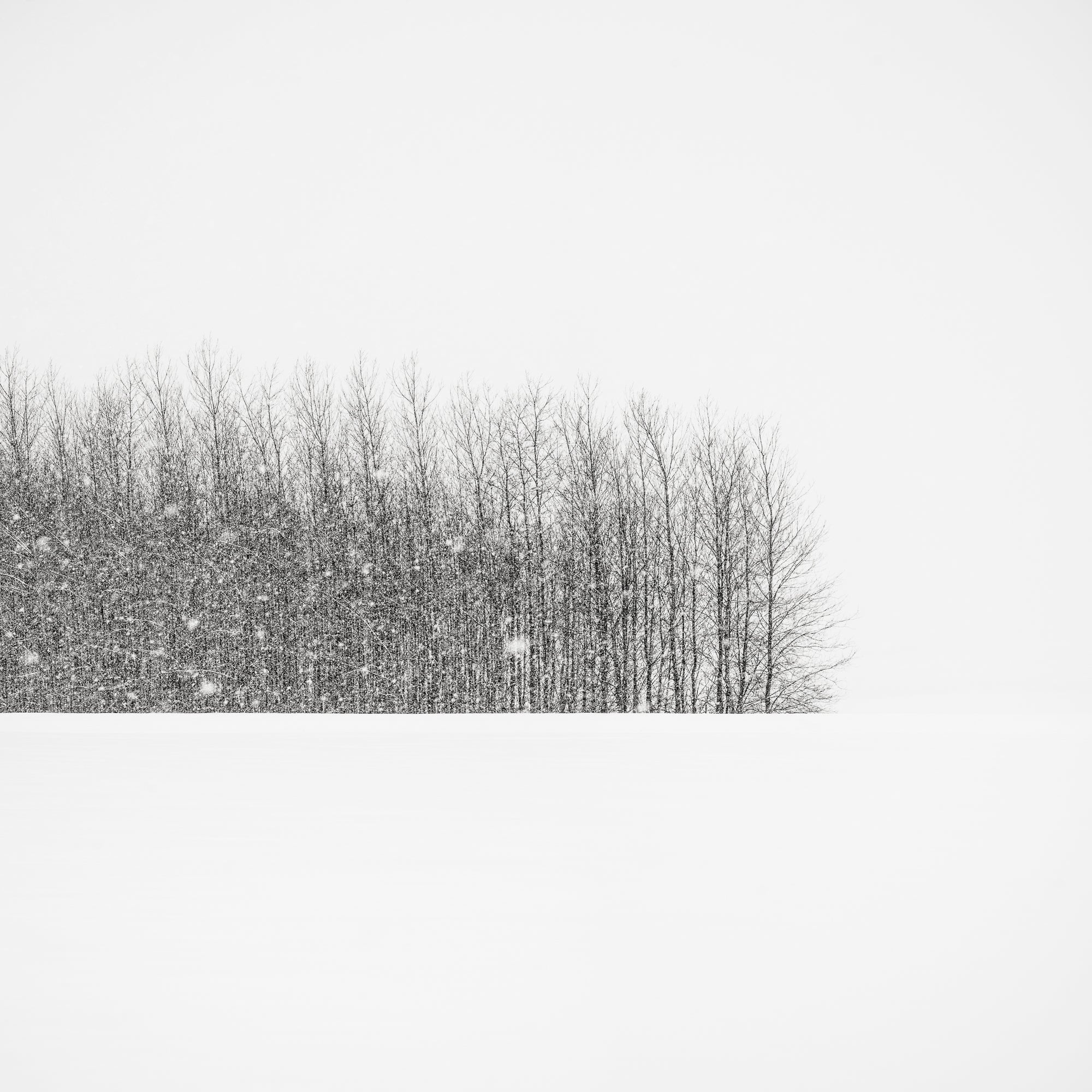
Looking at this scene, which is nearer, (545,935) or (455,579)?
(545,935)

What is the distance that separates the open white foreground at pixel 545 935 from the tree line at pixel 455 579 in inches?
553

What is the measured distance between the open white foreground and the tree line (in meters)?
14.1

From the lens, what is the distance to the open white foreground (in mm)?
1945

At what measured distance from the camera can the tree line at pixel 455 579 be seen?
735 inches

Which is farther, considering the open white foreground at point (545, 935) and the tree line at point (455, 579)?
the tree line at point (455, 579)

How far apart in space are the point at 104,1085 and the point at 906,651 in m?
25.7

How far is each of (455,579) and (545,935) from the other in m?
17.2

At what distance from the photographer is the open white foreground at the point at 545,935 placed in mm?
1945

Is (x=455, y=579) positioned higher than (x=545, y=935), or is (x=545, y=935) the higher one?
(x=455, y=579)

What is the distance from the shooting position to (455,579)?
19.6 meters

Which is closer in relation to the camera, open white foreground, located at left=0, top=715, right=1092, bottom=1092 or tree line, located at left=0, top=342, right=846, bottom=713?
open white foreground, located at left=0, top=715, right=1092, bottom=1092

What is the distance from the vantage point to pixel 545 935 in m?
2.53

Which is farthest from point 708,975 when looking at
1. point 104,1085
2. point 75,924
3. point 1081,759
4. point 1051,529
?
point 1051,529

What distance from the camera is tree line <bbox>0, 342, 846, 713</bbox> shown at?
18.7m
